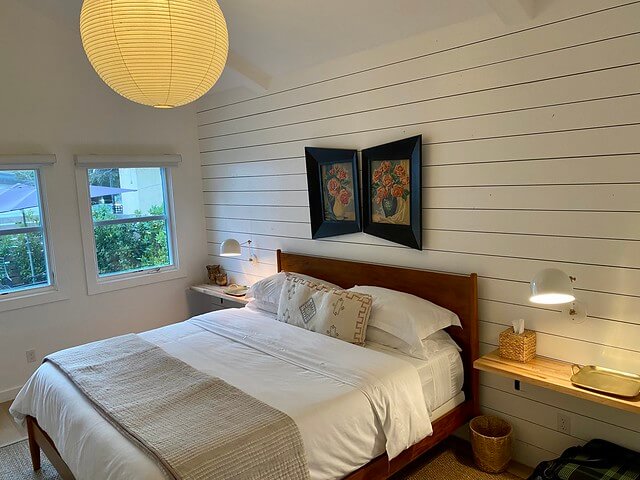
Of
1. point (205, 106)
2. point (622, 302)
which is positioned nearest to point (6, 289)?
point (205, 106)

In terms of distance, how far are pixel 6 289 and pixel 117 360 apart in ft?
5.87

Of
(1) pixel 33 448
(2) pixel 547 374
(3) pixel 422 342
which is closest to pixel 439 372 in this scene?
(3) pixel 422 342

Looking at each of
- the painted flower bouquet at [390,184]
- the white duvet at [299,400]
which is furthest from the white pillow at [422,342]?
the painted flower bouquet at [390,184]

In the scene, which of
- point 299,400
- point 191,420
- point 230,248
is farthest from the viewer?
point 230,248

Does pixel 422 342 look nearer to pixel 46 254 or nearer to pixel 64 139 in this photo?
pixel 46 254

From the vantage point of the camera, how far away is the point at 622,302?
2.27m

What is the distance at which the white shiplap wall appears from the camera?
2223 millimetres

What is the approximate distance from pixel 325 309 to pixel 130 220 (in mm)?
2434

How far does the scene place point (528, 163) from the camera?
8.23ft

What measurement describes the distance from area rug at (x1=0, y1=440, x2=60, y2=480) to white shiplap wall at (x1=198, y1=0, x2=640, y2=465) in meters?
2.34

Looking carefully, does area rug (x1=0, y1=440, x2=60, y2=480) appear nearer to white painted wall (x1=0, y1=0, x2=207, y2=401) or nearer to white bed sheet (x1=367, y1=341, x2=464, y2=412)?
white painted wall (x1=0, y1=0, x2=207, y2=401)

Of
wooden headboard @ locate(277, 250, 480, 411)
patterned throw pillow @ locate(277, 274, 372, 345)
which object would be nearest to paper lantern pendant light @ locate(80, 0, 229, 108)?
patterned throw pillow @ locate(277, 274, 372, 345)

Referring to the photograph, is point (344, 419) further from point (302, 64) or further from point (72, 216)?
point (72, 216)

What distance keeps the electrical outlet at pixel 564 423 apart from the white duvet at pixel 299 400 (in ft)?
2.40
